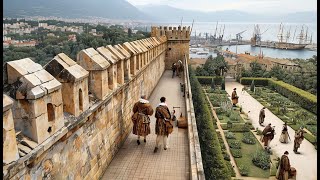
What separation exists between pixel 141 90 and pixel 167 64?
13.4 m

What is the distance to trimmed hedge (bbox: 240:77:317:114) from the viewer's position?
28141 mm

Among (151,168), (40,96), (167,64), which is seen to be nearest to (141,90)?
(151,168)

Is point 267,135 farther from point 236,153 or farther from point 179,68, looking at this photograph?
point 179,68

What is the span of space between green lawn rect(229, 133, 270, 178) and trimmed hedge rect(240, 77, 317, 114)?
1168 centimetres

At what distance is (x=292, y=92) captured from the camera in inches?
1260

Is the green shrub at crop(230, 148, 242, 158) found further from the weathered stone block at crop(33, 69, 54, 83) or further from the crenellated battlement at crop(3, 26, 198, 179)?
the weathered stone block at crop(33, 69, 54, 83)

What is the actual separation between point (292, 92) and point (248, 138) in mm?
15565

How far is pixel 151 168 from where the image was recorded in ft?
21.5

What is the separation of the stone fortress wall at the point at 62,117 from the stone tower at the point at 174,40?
1754 centimetres

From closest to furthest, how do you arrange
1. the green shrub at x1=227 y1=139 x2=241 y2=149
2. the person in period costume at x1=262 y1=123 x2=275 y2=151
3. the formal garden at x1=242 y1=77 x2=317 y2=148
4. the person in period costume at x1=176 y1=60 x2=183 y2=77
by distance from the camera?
the person in period costume at x1=262 y1=123 x2=275 y2=151 → the green shrub at x1=227 y1=139 x2=241 y2=149 → the person in period costume at x1=176 y1=60 x2=183 y2=77 → the formal garden at x1=242 y1=77 x2=317 y2=148

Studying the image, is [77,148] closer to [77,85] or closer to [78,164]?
[78,164]

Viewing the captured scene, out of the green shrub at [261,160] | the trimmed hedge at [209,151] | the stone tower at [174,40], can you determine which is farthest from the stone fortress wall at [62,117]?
the stone tower at [174,40]

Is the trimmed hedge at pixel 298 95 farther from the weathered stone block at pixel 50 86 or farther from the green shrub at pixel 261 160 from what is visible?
the weathered stone block at pixel 50 86

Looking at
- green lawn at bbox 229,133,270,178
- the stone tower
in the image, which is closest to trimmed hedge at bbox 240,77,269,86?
the stone tower
